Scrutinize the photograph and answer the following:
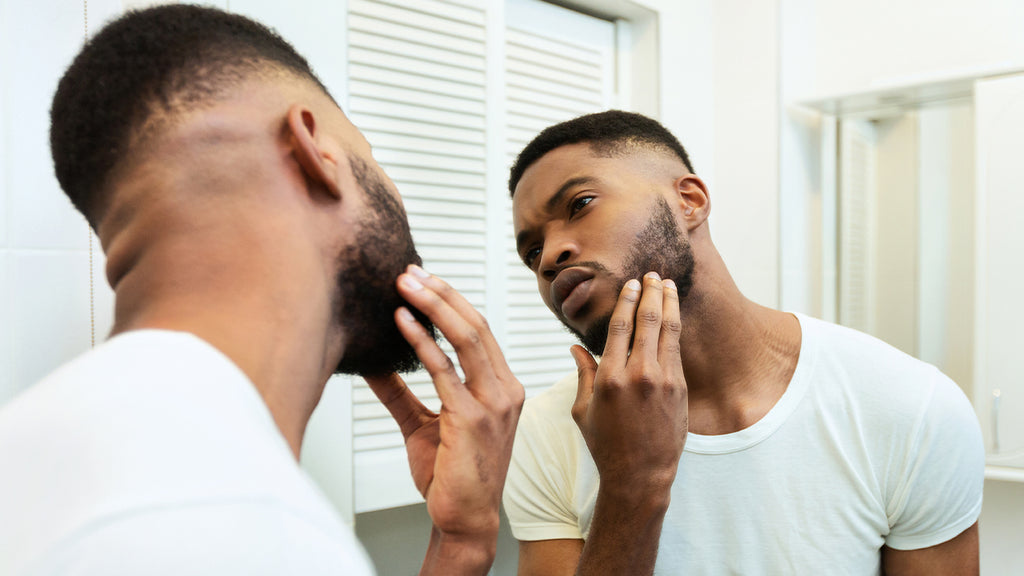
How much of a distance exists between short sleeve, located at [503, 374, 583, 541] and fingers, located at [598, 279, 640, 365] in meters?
0.28

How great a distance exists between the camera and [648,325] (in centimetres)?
88

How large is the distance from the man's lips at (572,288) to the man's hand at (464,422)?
0.32 meters

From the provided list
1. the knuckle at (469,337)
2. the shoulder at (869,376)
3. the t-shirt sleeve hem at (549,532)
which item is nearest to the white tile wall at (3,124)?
the knuckle at (469,337)

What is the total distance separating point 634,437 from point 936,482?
1.51 feet

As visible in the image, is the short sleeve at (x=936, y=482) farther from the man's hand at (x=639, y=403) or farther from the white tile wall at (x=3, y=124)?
the white tile wall at (x=3, y=124)

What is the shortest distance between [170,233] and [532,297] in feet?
3.79

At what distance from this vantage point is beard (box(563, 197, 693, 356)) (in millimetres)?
995

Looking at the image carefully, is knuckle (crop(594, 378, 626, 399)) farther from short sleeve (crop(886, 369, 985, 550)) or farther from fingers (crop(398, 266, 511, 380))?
short sleeve (crop(886, 369, 985, 550))

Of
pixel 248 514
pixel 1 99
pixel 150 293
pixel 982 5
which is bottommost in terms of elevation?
pixel 248 514

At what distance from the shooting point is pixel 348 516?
118 centimetres

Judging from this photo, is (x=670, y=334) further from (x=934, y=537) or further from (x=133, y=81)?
(x=133, y=81)

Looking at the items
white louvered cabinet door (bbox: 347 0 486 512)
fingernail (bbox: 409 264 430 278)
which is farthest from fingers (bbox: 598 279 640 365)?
white louvered cabinet door (bbox: 347 0 486 512)

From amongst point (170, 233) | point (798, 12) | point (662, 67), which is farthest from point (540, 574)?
point (798, 12)

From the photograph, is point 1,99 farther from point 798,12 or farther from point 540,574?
point 798,12
